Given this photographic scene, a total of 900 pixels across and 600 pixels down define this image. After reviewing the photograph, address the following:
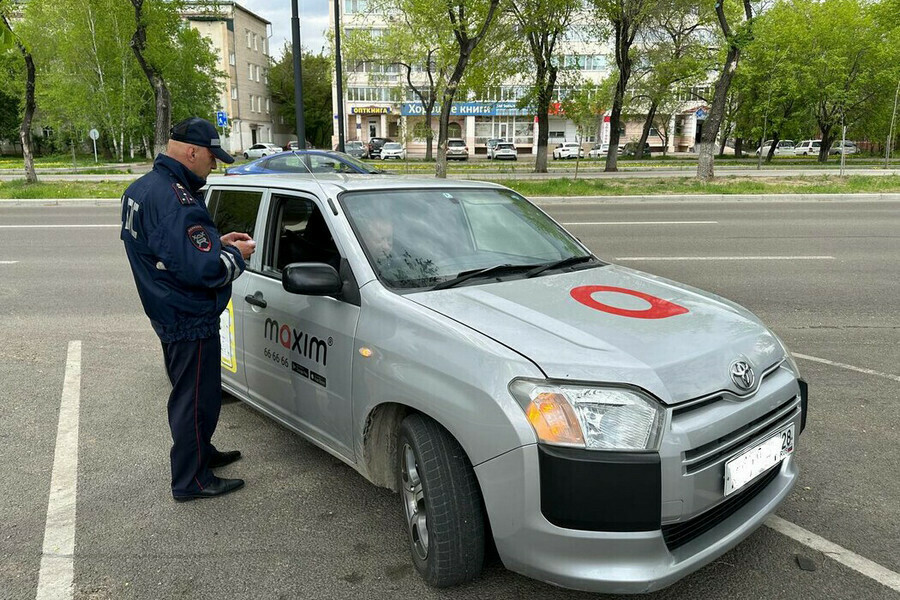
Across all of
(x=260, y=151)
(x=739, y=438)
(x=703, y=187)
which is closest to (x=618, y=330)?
(x=739, y=438)

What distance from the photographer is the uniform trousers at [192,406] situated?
3.16 meters

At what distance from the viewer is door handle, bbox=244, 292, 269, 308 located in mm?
3589

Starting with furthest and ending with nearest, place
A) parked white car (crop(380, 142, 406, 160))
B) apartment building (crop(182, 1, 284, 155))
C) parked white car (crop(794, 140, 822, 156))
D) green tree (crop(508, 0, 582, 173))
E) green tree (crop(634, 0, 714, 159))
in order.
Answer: apartment building (crop(182, 1, 284, 155)) → parked white car (crop(794, 140, 822, 156)) → parked white car (crop(380, 142, 406, 160)) → green tree (crop(634, 0, 714, 159)) → green tree (crop(508, 0, 582, 173))

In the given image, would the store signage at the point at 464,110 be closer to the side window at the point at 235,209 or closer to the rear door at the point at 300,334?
the side window at the point at 235,209

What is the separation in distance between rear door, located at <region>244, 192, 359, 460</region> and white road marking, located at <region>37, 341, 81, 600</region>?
106 cm

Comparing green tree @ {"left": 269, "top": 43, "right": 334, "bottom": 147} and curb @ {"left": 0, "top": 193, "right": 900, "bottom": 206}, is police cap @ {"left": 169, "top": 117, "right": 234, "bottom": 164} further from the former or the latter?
green tree @ {"left": 269, "top": 43, "right": 334, "bottom": 147}

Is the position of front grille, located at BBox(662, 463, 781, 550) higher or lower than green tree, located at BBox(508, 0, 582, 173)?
lower

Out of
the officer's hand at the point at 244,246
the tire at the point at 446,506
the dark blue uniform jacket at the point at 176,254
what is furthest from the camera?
the officer's hand at the point at 244,246

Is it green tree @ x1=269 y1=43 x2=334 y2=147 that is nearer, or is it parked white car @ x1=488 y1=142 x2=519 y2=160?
parked white car @ x1=488 y1=142 x2=519 y2=160

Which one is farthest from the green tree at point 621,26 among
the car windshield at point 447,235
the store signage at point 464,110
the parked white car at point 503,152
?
the store signage at point 464,110

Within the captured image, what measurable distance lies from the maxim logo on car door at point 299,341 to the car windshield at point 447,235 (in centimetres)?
46

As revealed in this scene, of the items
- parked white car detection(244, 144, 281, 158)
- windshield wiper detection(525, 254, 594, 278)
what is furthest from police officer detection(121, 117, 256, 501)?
parked white car detection(244, 144, 281, 158)

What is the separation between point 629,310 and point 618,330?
0.99 ft

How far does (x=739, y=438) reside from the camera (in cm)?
240
